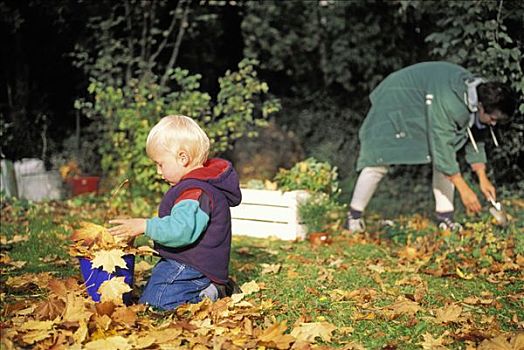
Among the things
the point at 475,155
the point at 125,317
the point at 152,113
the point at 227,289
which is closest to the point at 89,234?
the point at 125,317

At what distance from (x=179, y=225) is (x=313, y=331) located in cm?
69

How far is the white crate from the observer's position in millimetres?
5402

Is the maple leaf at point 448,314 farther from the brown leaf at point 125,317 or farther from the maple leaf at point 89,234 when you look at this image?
the maple leaf at point 89,234

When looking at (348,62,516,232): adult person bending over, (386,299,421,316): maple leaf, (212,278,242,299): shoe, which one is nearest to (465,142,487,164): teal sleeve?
(348,62,516,232): adult person bending over

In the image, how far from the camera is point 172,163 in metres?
3.15

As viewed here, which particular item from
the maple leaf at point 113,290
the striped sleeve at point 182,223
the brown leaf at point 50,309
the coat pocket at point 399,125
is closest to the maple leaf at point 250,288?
the striped sleeve at point 182,223

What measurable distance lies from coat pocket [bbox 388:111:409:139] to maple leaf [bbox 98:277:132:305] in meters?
3.02

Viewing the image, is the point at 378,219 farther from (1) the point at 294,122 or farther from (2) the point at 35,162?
(1) the point at 294,122

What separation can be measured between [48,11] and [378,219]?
454cm

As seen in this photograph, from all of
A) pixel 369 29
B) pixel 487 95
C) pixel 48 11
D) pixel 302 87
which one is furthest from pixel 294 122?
pixel 487 95

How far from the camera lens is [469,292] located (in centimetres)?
373

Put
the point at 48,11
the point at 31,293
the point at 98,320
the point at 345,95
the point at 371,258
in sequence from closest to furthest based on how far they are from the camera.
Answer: the point at 98,320 → the point at 31,293 → the point at 371,258 → the point at 48,11 → the point at 345,95

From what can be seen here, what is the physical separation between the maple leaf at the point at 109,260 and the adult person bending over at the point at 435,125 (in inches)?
106

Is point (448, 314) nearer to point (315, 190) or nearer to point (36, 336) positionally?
point (36, 336)
